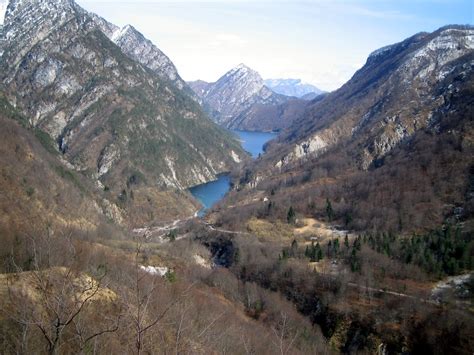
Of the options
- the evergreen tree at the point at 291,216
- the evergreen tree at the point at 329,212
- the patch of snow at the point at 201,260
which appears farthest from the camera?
the evergreen tree at the point at 329,212

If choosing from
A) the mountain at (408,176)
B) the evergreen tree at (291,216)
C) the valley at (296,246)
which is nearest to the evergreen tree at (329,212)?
the valley at (296,246)

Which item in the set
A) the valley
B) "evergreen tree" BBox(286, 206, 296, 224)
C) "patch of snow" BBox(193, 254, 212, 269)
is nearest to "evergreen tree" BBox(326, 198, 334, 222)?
the valley

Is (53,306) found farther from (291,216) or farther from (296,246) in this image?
(291,216)

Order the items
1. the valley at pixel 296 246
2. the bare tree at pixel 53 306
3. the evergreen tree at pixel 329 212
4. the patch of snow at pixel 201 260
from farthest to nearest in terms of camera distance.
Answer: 1. the evergreen tree at pixel 329 212
2. the patch of snow at pixel 201 260
3. the valley at pixel 296 246
4. the bare tree at pixel 53 306

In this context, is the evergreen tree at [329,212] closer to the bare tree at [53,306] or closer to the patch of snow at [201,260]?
the patch of snow at [201,260]

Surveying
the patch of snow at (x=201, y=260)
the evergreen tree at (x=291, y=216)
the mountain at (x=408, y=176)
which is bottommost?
the patch of snow at (x=201, y=260)

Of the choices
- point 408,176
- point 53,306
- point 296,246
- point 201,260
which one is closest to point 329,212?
point 408,176

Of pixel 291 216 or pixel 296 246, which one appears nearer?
pixel 296 246

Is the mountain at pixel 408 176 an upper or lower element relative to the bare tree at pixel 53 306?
upper

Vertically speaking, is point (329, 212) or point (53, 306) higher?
point (53, 306)

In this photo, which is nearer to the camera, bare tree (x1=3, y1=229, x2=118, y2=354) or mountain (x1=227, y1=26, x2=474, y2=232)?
bare tree (x1=3, y1=229, x2=118, y2=354)

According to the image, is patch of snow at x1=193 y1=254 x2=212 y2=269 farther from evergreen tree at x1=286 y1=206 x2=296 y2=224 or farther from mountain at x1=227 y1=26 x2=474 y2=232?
mountain at x1=227 y1=26 x2=474 y2=232
